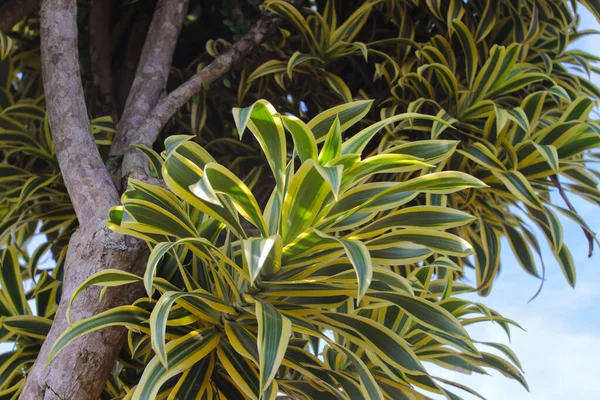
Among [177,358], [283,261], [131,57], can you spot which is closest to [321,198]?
[283,261]

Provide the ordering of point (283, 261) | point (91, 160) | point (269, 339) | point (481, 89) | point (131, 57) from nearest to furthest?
point (269, 339)
point (283, 261)
point (91, 160)
point (481, 89)
point (131, 57)

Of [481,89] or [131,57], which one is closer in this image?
[481,89]

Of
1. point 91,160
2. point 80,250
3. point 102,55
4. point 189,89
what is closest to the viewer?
point 80,250

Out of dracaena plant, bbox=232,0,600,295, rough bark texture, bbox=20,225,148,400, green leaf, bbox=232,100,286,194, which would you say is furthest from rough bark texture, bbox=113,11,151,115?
green leaf, bbox=232,100,286,194

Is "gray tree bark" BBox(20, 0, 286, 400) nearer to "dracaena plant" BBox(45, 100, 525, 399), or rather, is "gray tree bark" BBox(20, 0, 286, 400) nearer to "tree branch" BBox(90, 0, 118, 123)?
"dracaena plant" BBox(45, 100, 525, 399)

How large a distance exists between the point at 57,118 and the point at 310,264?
0.70m

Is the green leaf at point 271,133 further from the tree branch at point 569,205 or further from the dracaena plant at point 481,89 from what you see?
the tree branch at point 569,205

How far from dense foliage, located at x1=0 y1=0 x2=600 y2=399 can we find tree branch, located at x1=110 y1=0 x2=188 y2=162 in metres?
0.09

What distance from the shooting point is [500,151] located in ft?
5.43

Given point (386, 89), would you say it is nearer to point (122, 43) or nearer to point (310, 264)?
point (122, 43)

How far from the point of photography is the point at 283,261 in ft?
3.17

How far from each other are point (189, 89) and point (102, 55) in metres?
0.41

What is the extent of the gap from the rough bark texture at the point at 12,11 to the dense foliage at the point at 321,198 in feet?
0.44

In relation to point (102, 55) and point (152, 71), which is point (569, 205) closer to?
point (152, 71)
